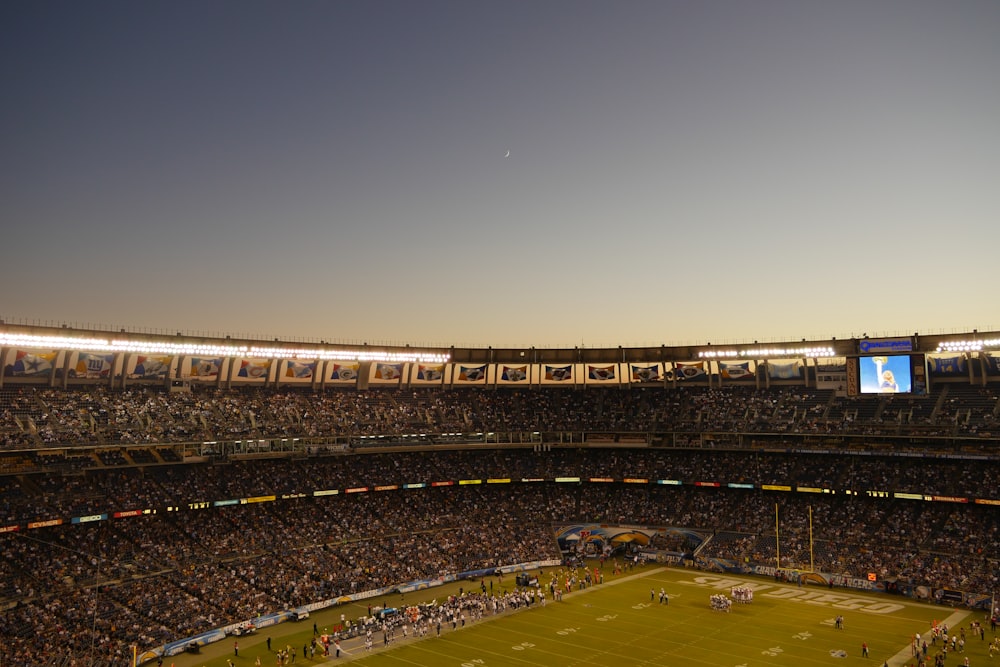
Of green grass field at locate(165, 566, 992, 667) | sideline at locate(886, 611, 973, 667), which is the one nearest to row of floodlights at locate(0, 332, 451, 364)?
green grass field at locate(165, 566, 992, 667)

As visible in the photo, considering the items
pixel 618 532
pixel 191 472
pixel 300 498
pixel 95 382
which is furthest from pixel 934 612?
pixel 95 382

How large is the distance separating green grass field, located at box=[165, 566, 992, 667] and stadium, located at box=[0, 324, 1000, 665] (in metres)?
1.70

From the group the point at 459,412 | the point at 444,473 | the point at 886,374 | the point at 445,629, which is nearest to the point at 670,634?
the point at 445,629

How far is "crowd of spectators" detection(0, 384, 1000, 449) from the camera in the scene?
52.2 meters

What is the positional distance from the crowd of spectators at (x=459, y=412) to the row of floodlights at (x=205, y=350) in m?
3.79

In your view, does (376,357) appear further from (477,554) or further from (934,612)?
(934,612)

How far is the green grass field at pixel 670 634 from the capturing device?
3984 centimetres

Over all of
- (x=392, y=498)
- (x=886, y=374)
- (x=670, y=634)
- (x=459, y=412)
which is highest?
(x=886, y=374)

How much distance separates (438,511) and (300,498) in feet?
39.3

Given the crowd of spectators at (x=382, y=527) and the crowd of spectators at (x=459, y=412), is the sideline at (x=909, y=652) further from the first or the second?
the crowd of spectators at (x=459, y=412)

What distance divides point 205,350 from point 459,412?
2474 cm

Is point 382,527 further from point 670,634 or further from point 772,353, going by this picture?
point 772,353

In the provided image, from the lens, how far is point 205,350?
193 feet

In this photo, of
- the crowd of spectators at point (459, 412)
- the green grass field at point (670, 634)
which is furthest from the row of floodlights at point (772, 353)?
the green grass field at point (670, 634)
